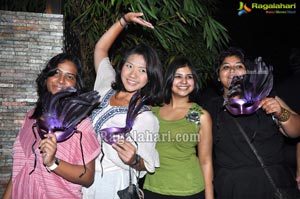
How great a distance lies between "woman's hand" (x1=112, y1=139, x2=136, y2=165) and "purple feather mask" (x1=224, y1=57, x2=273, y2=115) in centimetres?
68

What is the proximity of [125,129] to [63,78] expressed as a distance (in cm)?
48

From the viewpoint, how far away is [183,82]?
7.83ft

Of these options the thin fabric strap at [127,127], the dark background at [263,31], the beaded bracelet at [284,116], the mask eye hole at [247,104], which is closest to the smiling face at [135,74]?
the thin fabric strap at [127,127]

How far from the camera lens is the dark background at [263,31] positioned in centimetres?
826

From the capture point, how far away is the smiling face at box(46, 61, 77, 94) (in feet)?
6.29

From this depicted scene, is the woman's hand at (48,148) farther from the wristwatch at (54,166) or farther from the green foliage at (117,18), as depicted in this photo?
the green foliage at (117,18)

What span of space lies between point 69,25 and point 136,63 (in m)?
1.22

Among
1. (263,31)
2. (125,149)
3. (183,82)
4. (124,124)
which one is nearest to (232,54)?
(183,82)

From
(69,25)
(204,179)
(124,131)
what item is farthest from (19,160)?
(69,25)

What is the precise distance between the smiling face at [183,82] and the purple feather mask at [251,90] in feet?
1.34

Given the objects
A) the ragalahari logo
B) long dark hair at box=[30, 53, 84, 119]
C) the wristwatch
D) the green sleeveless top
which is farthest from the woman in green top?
the ragalahari logo

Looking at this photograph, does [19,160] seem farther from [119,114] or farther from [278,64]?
[278,64]

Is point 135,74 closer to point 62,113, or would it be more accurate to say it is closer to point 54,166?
point 62,113

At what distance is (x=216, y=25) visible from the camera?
3342 mm
